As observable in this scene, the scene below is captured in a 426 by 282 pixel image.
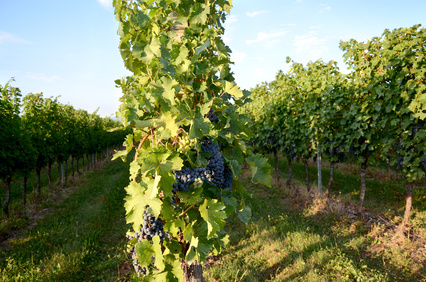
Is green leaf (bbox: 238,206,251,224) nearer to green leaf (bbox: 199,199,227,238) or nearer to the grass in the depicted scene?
green leaf (bbox: 199,199,227,238)

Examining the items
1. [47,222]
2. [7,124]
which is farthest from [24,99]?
[47,222]

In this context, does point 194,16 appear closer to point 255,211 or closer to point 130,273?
point 130,273

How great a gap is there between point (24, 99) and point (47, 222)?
278 inches

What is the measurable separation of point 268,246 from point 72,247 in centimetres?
542

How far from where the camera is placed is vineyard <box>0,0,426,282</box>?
6.61 feet

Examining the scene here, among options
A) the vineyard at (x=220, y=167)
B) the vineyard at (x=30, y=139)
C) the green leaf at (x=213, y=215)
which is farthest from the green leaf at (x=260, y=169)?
the vineyard at (x=30, y=139)

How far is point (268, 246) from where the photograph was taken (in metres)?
6.53

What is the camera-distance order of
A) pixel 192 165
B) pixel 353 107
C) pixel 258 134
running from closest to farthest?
pixel 192 165 < pixel 353 107 < pixel 258 134

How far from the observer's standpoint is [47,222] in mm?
9344

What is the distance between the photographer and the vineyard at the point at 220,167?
2.02m

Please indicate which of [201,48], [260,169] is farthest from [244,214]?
[201,48]

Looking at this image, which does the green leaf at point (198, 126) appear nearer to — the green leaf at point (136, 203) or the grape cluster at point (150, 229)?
the green leaf at point (136, 203)

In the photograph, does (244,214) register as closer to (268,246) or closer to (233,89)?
(233,89)

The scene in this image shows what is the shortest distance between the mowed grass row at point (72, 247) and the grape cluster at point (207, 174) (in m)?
4.55
